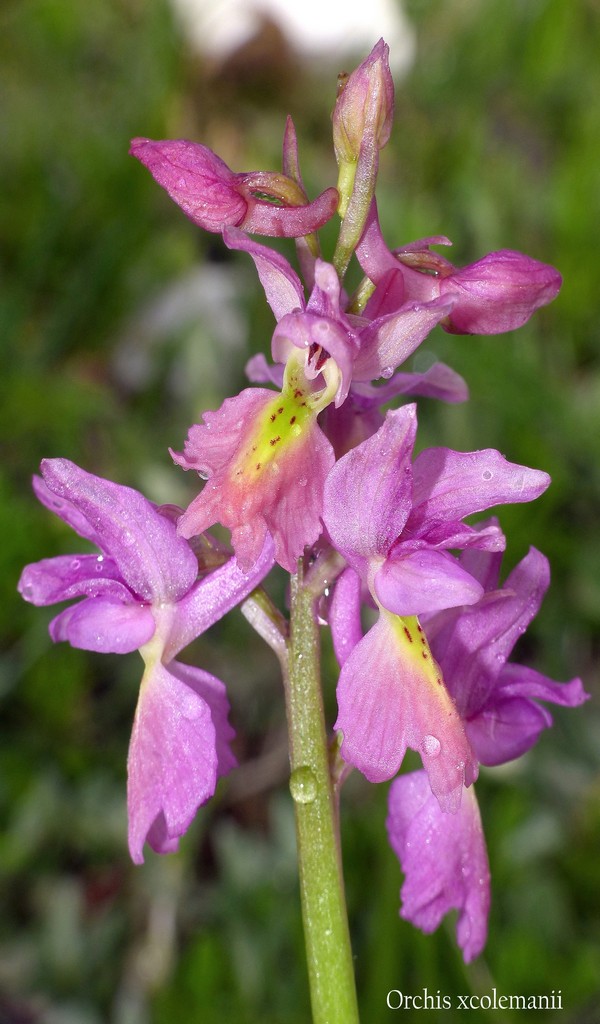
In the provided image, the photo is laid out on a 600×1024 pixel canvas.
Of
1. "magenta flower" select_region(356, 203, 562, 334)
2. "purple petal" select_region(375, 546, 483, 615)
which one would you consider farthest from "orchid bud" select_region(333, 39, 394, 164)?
"purple petal" select_region(375, 546, 483, 615)

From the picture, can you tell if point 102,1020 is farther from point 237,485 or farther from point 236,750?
point 237,485

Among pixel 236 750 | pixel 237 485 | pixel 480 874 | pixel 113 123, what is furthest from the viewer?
pixel 113 123

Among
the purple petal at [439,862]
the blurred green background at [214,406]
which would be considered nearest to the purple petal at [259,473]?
the purple petal at [439,862]

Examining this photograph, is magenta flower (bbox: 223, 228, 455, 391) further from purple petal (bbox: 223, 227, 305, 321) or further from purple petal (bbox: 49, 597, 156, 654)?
purple petal (bbox: 49, 597, 156, 654)

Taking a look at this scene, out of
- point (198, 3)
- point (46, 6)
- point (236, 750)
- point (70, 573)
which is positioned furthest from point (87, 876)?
point (198, 3)

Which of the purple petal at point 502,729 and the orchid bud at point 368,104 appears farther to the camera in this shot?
the purple petal at point 502,729

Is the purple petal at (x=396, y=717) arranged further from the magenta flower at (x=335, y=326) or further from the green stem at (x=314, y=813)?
the magenta flower at (x=335, y=326)
